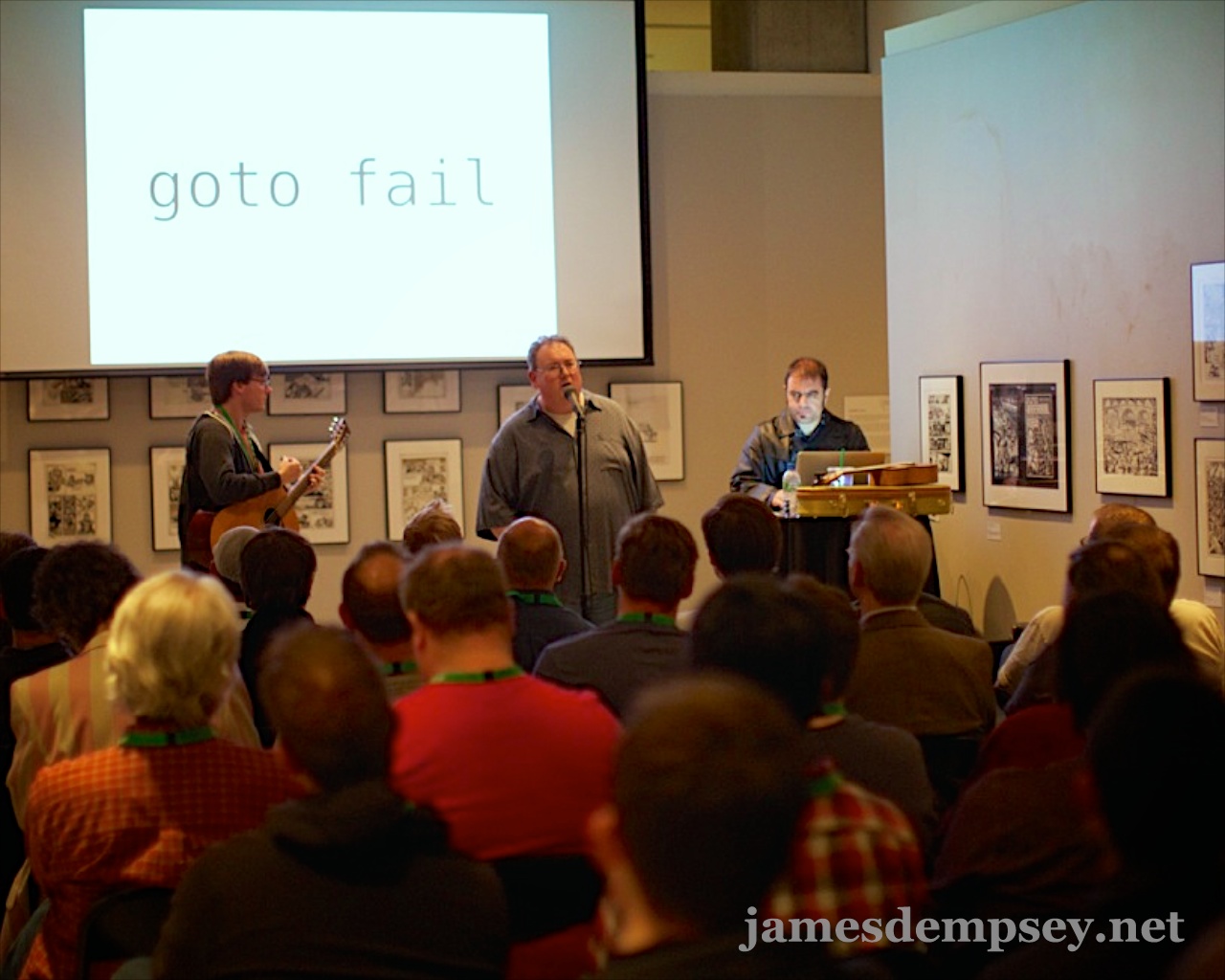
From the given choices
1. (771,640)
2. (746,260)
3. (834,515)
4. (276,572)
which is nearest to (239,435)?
(834,515)

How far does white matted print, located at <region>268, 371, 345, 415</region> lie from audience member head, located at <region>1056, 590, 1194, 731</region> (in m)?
6.79

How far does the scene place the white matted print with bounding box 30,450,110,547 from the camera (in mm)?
8688

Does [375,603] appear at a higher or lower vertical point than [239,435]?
lower

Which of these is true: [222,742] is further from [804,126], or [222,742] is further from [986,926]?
[804,126]

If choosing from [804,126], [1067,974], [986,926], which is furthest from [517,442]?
[1067,974]

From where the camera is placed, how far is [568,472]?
660 cm

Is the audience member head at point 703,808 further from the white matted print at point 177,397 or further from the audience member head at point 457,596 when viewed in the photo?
the white matted print at point 177,397

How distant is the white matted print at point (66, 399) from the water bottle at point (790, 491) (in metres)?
3.68

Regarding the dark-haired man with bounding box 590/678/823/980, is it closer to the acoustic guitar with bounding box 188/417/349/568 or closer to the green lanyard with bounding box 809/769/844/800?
the green lanyard with bounding box 809/769/844/800

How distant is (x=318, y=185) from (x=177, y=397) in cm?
135

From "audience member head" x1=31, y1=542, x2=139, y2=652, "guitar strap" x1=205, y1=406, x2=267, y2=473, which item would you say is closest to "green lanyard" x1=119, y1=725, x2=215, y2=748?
"audience member head" x1=31, y1=542, x2=139, y2=652

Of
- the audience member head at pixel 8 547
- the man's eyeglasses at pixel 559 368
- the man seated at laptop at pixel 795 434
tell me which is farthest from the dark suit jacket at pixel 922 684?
the man seated at laptop at pixel 795 434

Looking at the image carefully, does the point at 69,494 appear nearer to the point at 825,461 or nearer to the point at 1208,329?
the point at 825,461

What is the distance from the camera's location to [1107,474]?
23.6ft
